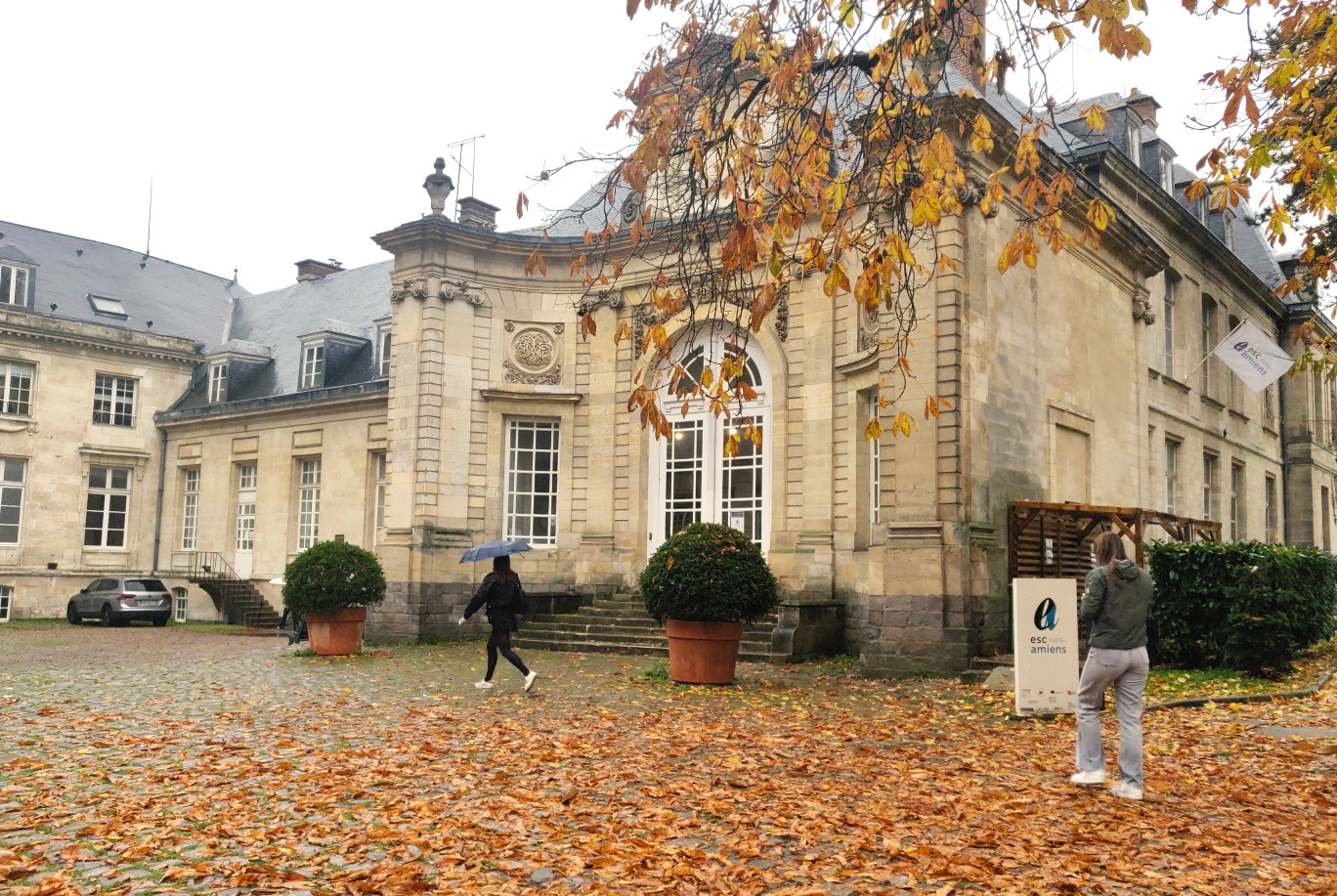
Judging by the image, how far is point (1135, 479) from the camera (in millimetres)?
20391

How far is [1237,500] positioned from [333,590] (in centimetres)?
2200

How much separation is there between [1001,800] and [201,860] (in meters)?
4.51

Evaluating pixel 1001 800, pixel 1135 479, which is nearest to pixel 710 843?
pixel 1001 800

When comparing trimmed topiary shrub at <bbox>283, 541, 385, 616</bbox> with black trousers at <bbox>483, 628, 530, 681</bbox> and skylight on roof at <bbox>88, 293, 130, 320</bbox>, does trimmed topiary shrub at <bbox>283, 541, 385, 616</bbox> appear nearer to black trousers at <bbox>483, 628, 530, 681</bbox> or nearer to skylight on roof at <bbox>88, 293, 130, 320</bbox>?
black trousers at <bbox>483, 628, 530, 681</bbox>

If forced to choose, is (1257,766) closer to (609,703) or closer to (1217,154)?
(1217,154)

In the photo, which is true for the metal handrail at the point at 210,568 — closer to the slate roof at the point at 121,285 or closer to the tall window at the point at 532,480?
the slate roof at the point at 121,285

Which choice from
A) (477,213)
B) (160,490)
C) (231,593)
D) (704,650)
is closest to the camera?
(704,650)

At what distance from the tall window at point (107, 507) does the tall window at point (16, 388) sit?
2.40 metres

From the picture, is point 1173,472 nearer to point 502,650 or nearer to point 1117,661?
point 502,650

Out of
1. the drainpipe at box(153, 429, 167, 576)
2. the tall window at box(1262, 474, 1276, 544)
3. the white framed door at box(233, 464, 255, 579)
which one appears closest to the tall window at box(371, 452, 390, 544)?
the white framed door at box(233, 464, 255, 579)

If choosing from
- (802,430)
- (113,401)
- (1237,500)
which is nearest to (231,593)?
(113,401)

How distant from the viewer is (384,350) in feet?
91.4

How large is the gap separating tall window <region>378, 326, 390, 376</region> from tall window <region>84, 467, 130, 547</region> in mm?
9319

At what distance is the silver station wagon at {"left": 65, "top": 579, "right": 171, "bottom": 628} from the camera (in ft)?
89.2
